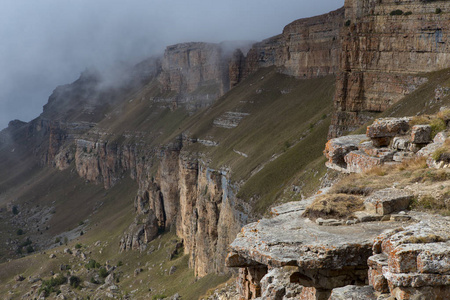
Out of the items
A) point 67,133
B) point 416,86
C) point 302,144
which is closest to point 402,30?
point 416,86

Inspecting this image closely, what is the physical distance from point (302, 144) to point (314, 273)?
47.8 metres

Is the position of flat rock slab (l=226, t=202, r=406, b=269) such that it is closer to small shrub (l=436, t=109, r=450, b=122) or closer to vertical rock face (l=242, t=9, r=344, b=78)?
small shrub (l=436, t=109, r=450, b=122)

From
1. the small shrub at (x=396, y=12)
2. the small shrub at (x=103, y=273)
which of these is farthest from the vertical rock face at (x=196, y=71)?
the small shrub at (x=396, y=12)

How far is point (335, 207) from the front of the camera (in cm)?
1429

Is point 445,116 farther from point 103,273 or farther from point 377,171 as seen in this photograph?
point 103,273

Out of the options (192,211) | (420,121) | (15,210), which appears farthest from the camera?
(15,210)

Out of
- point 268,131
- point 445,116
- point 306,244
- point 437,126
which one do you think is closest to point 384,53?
point 268,131

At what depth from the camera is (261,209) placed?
49.7 m

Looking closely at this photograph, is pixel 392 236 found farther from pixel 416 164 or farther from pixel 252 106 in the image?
pixel 252 106

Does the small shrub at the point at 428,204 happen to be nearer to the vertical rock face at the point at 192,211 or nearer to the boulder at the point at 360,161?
the boulder at the point at 360,161

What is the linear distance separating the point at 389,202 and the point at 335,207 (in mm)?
1575

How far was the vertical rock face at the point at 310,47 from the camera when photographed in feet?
273

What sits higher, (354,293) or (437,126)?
(437,126)

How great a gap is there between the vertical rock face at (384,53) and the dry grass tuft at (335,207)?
33900 mm
